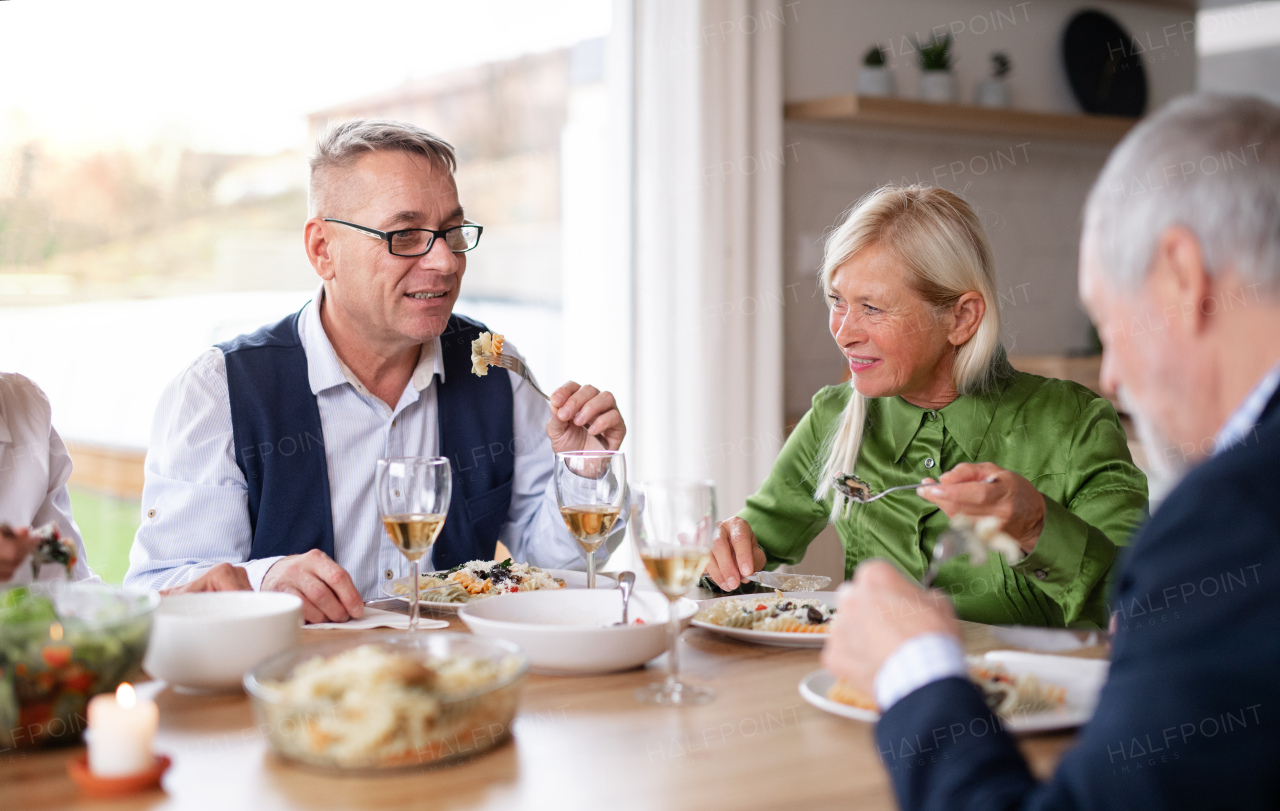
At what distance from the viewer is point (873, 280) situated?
216 centimetres

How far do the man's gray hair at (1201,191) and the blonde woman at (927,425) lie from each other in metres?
1.05

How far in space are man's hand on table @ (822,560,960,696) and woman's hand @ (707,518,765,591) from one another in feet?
2.49

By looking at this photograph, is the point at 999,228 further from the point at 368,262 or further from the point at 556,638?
the point at 556,638

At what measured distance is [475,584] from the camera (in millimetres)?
1713

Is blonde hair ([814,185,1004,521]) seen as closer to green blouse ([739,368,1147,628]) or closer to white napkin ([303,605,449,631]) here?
green blouse ([739,368,1147,628])

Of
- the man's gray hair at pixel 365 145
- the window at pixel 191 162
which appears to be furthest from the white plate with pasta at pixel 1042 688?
the window at pixel 191 162

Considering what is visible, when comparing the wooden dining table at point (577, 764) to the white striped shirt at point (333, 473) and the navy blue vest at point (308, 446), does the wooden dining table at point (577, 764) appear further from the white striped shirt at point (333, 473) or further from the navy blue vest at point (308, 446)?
the navy blue vest at point (308, 446)

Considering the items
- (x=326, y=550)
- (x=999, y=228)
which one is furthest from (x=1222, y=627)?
(x=999, y=228)

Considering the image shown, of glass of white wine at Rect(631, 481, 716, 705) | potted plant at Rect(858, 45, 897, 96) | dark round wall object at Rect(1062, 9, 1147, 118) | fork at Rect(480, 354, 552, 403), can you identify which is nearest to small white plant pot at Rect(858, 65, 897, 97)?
potted plant at Rect(858, 45, 897, 96)

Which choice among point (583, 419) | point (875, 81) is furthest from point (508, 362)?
point (875, 81)

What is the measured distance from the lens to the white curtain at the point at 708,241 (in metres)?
3.85

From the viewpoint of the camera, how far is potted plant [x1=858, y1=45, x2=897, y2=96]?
4.09 meters

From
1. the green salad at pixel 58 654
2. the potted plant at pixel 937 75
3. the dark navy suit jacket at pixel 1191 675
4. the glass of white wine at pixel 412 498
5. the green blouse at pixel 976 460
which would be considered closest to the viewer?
the dark navy suit jacket at pixel 1191 675

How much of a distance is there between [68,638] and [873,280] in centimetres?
150
